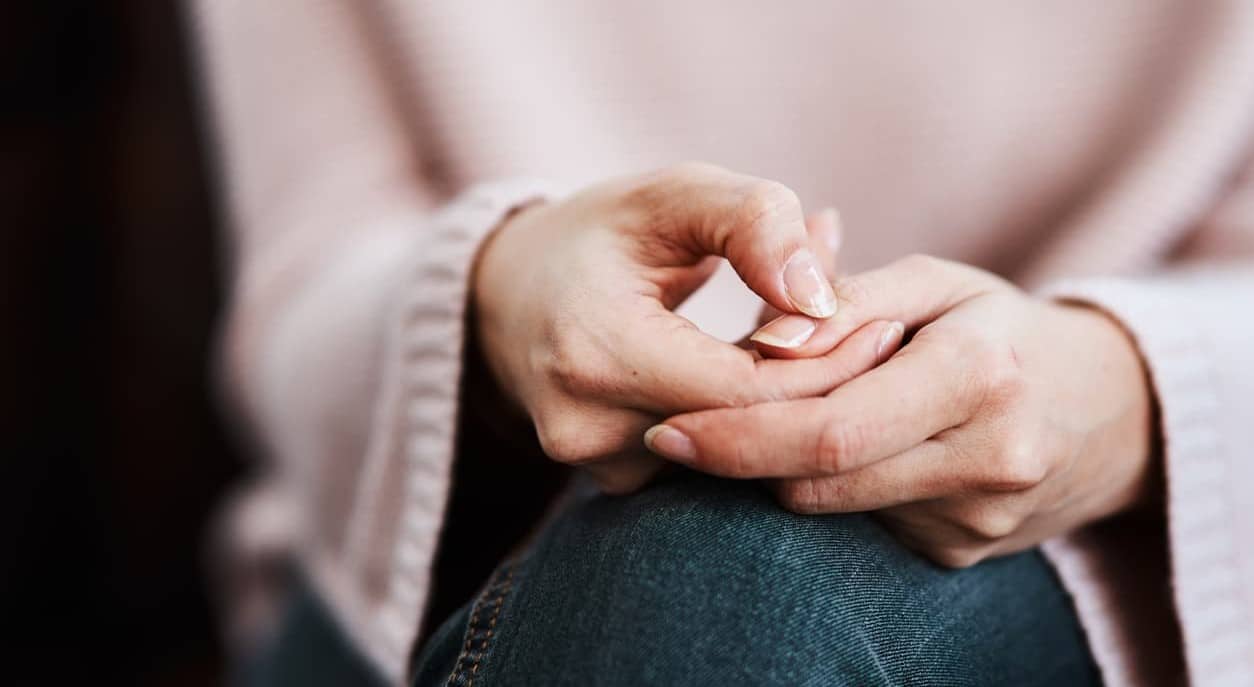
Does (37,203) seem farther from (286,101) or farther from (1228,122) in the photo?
(1228,122)

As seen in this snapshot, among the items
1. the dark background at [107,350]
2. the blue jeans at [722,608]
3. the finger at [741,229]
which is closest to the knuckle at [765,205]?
the finger at [741,229]

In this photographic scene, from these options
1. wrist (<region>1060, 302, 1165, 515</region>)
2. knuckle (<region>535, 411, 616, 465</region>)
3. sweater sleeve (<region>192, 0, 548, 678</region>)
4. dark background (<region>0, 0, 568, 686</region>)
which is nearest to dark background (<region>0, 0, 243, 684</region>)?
dark background (<region>0, 0, 568, 686</region>)

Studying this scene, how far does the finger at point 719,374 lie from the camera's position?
1.13 ft

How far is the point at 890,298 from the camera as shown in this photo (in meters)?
0.37

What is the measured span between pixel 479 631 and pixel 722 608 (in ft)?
0.33

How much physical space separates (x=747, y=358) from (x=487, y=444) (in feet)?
0.65

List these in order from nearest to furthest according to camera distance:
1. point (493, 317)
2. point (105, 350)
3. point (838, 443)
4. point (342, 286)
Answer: point (838, 443), point (493, 317), point (342, 286), point (105, 350)

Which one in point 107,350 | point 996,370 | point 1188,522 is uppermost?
point 996,370

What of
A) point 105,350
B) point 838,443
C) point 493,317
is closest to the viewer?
point 838,443

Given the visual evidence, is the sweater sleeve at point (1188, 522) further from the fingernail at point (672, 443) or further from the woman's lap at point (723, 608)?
the fingernail at point (672, 443)

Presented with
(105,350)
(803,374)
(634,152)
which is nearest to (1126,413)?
(803,374)

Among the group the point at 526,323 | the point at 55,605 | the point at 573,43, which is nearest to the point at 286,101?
the point at 573,43

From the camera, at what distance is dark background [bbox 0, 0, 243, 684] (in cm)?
104

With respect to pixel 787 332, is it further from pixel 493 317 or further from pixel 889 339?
pixel 493 317
